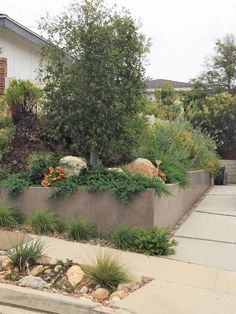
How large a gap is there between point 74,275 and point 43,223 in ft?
7.49

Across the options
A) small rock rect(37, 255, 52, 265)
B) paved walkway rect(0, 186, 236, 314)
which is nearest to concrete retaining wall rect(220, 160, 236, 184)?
paved walkway rect(0, 186, 236, 314)

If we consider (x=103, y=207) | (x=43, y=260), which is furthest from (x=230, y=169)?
(x=43, y=260)

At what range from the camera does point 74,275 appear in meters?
5.90

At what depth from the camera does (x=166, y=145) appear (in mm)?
11820

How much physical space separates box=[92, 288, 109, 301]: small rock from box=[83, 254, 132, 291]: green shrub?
0.13m

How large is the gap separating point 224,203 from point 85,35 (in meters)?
6.92

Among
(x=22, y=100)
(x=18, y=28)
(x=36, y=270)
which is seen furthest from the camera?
(x=18, y=28)

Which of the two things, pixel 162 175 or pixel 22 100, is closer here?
pixel 162 175

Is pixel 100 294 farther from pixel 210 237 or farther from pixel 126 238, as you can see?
pixel 210 237

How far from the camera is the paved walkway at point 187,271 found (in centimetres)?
529

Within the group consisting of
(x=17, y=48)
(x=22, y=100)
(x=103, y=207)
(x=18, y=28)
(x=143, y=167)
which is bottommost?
(x=103, y=207)

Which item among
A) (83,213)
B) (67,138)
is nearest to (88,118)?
(67,138)

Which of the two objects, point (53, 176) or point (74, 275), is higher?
point (53, 176)

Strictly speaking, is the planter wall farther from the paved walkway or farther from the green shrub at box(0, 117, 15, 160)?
the green shrub at box(0, 117, 15, 160)
